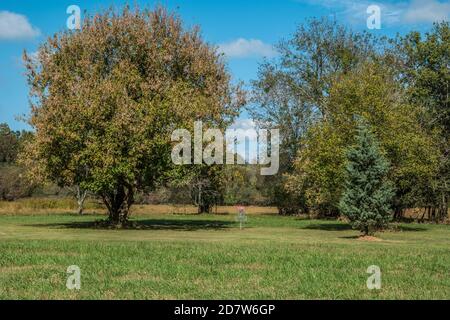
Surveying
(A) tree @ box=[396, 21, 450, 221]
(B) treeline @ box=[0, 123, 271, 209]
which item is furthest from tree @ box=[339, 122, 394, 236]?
(B) treeline @ box=[0, 123, 271, 209]

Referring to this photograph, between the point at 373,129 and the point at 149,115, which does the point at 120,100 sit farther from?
the point at 373,129

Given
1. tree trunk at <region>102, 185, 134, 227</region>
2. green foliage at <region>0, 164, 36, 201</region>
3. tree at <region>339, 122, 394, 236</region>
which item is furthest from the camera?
green foliage at <region>0, 164, 36, 201</region>

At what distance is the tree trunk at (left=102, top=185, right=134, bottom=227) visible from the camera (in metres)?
41.2

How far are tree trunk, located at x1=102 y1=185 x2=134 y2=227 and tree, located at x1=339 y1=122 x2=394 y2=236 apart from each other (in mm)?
14706

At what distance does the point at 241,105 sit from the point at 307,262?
1099 inches

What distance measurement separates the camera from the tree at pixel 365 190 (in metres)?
33.0

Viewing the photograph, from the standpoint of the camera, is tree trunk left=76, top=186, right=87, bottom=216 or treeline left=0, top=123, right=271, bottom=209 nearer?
tree trunk left=76, top=186, right=87, bottom=216

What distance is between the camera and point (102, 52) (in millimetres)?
41125

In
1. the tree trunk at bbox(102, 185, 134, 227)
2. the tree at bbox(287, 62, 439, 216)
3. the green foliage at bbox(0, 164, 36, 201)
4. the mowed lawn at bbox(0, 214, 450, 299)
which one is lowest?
the mowed lawn at bbox(0, 214, 450, 299)

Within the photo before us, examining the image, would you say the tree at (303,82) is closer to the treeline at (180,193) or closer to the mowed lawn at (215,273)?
the treeline at (180,193)

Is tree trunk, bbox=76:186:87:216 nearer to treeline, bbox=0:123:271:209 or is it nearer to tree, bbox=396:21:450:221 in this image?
treeline, bbox=0:123:271:209

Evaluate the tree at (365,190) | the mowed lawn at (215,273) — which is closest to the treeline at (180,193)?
the tree at (365,190)

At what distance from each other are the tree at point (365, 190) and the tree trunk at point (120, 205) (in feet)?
48.2
